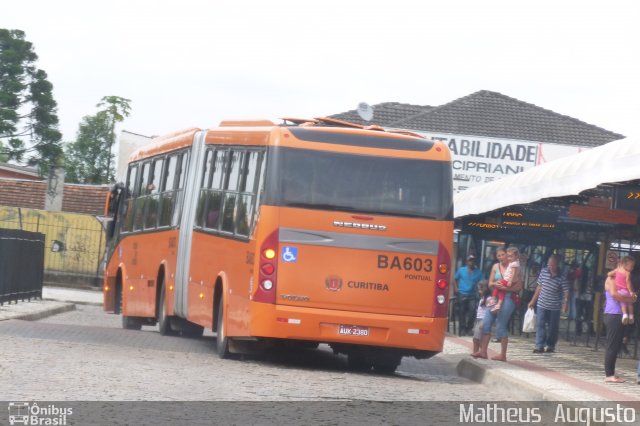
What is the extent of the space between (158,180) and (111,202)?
10.0 feet

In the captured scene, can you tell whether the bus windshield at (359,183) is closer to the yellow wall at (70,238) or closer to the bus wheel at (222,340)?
the bus wheel at (222,340)

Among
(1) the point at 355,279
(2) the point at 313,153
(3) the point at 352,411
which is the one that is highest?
(2) the point at 313,153

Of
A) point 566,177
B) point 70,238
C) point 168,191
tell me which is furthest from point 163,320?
point 70,238

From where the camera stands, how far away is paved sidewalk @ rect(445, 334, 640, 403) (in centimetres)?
1477

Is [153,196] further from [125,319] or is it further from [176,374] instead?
[176,374]

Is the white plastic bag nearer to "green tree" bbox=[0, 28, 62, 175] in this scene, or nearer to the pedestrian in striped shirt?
the pedestrian in striped shirt

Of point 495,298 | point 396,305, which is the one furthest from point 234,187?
point 495,298

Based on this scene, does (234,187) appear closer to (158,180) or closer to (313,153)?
(313,153)

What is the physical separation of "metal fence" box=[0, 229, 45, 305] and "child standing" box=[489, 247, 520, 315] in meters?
10.3

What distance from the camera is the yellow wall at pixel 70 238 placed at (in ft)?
161

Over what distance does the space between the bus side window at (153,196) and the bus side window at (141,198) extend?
0.25m

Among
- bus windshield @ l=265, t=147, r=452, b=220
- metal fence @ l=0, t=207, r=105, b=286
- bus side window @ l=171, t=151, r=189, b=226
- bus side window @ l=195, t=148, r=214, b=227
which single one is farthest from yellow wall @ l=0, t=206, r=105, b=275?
bus windshield @ l=265, t=147, r=452, b=220

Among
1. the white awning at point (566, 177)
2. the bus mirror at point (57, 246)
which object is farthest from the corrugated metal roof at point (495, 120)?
the white awning at point (566, 177)

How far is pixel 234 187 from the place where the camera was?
17938 mm
